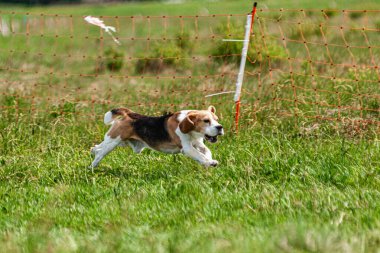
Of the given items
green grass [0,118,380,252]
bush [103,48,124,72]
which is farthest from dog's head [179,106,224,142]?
bush [103,48,124,72]

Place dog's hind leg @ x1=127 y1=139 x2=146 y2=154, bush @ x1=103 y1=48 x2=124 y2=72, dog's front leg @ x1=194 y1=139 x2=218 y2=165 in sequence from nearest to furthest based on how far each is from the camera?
1. dog's front leg @ x1=194 y1=139 x2=218 y2=165
2. dog's hind leg @ x1=127 y1=139 x2=146 y2=154
3. bush @ x1=103 y1=48 x2=124 y2=72

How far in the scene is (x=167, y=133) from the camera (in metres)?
8.62

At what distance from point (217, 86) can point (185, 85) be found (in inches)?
32.9

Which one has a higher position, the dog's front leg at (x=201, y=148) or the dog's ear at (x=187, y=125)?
the dog's ear at (x=187, y=125)

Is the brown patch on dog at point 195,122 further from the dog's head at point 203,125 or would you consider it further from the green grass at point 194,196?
the green grass at point 194,196

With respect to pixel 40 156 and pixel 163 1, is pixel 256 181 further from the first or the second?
pixel 163 1

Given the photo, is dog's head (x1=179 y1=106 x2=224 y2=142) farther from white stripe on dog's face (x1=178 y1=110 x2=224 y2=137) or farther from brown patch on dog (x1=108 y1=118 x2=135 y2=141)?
brown patch on dog (x1=108 y1=118 x2=135 y2=141)

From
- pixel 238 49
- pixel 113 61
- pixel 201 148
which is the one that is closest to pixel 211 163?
pixel 201 148

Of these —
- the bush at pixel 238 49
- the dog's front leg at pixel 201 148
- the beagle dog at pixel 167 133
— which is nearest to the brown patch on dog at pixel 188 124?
the beagle dog at pixel 167 133

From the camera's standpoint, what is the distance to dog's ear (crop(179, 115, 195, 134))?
835cm

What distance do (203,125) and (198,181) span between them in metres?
0.75

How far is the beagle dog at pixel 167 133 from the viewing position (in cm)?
830

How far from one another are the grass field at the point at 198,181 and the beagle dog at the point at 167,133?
178 millimetres

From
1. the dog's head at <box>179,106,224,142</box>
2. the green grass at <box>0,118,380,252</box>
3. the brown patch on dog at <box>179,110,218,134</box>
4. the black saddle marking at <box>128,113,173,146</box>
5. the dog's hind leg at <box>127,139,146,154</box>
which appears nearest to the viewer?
the green grass at <box>0,118,380,252</box>
